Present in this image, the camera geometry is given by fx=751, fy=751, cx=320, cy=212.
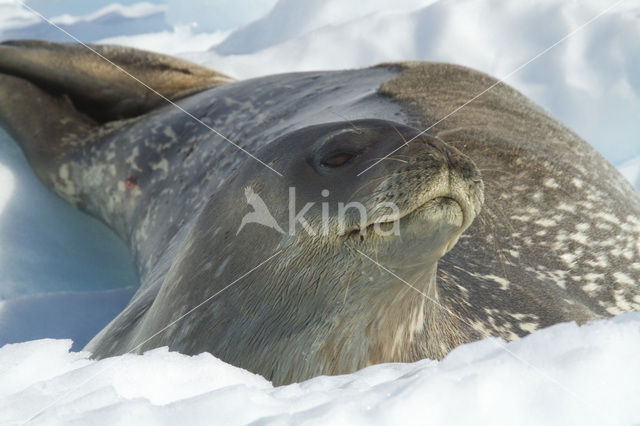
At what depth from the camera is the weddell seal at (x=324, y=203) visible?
5.30 ft

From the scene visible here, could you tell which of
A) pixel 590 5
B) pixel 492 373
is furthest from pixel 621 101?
pixel 492 373

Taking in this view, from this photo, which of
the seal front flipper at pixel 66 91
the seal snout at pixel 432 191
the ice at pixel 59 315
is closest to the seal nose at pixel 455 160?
the seal snout at pixel 432 191

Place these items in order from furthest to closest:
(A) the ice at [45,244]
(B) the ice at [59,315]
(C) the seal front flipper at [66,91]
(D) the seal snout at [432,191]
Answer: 1. (C) the seal front flipper at [66,91]
2. (A) the ice at [45,244]
3. (B) the ice at [59,315]
4. (D) the seal snout at [432,191]

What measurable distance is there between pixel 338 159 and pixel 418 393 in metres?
0.80

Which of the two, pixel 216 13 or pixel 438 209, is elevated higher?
pixel 216 13

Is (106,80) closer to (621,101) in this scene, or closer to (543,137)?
(543,137)

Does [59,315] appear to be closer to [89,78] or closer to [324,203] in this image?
[89,78]

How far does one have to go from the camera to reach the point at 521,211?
8.95 feet

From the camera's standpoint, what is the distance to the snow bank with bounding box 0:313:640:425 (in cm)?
94

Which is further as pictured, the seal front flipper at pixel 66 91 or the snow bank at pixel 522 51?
the snow bank at pixel 522 51

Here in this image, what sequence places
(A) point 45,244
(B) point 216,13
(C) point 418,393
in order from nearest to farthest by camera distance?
(C) point 418,393 → (A) point 45,244 → (B) point 216,13

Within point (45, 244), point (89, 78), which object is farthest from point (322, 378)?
point (89, 78)

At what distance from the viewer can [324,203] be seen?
5.36ft

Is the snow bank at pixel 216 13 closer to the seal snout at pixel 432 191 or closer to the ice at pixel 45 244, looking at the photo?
the ice at pixel 45 244
